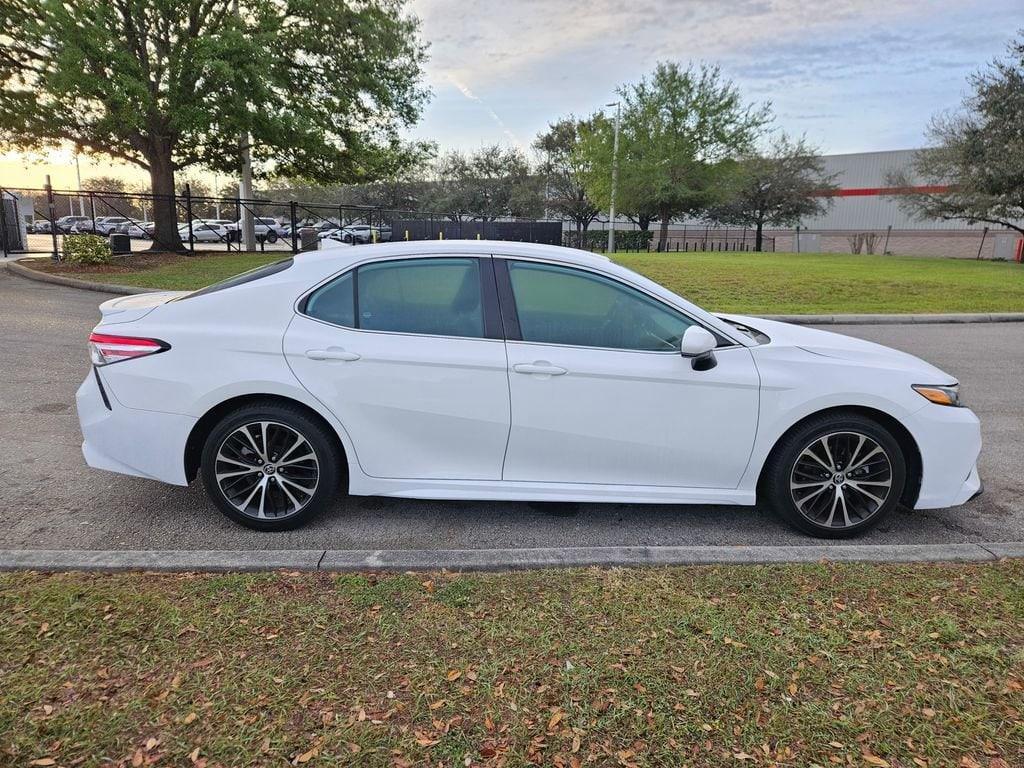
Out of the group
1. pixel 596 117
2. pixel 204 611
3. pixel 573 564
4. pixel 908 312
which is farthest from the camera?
pixel 596 117

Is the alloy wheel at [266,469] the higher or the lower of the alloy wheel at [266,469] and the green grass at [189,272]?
the lower

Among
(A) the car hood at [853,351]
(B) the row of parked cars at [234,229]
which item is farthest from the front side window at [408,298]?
(B) the row of parked cars at [234,229]

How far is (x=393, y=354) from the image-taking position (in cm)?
371

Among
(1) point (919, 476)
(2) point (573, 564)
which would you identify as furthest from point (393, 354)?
(1) point (919, 476)

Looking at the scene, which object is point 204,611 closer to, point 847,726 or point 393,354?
point 393,354

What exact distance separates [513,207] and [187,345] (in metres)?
60.6

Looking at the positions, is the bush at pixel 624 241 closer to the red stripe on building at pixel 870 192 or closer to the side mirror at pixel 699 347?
the red stripe on building at pixel 870 192

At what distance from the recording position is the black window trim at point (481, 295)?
149 inches

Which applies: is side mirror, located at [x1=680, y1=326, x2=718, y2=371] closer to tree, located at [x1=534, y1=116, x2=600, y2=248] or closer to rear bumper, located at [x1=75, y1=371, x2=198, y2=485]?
rear bumper, located at [x1=75, y1=371, x2=198, y2=485]

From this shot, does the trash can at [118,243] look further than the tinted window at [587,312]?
Yes

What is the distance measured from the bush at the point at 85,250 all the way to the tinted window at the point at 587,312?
1800 cm

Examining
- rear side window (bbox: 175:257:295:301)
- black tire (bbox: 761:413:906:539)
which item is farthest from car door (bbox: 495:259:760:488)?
rear side window (bbox: 175:257:295:301)

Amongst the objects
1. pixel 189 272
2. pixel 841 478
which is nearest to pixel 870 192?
pixel 189 272

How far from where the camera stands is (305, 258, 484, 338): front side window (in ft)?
12.6
